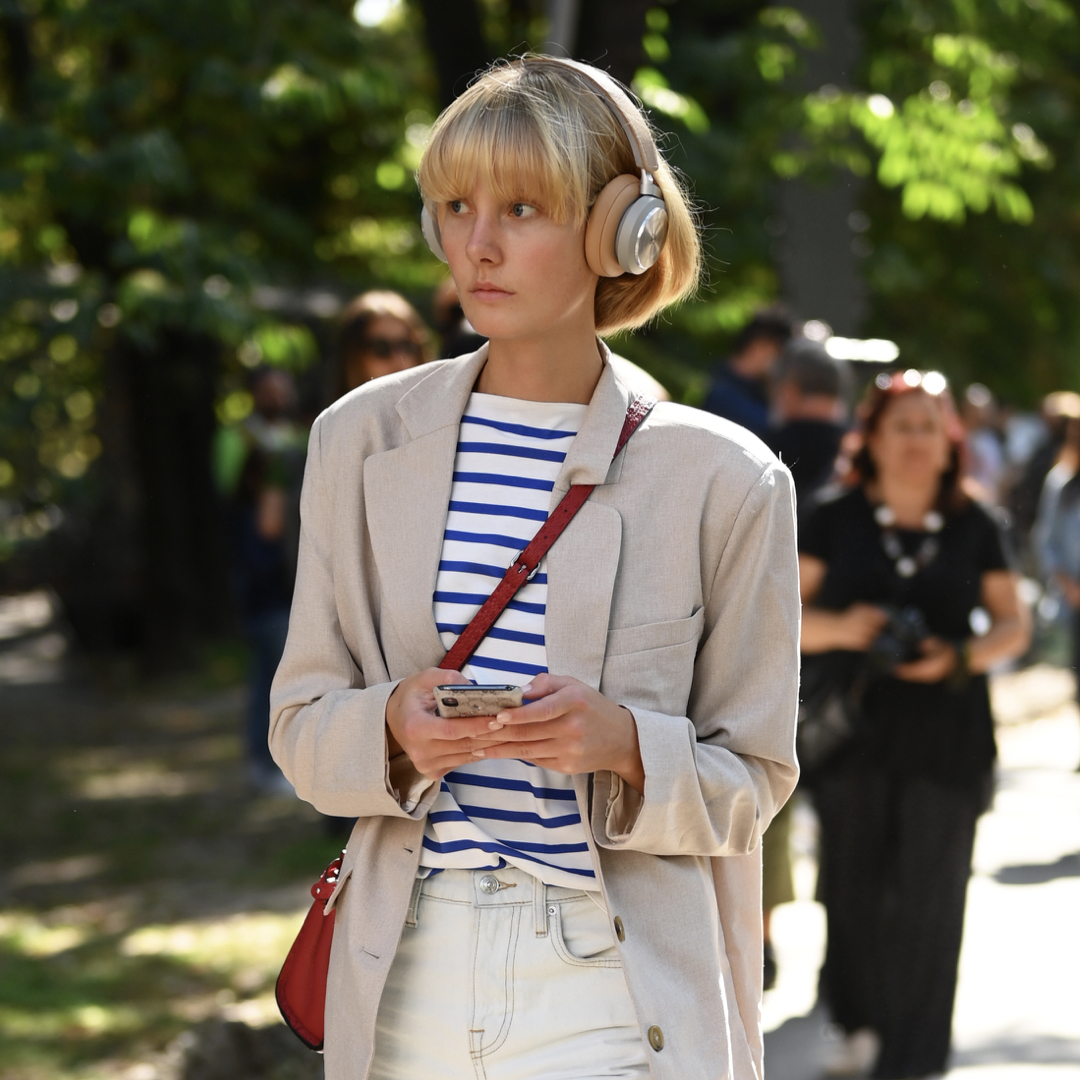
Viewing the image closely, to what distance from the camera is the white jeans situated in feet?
6.32

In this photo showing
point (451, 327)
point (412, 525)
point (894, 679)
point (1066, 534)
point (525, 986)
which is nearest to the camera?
point (525, 986)

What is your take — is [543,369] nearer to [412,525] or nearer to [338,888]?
[412,525]

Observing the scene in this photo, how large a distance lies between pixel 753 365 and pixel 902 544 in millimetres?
2227

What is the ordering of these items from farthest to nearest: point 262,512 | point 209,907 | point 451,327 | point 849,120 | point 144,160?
point 262,512 < point 849,120 < point 209,907 < point 144,160 < point 451,327

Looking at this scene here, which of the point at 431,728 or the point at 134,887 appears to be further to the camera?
the point at 134,887

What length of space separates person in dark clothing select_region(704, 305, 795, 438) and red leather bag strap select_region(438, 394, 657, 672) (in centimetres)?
483

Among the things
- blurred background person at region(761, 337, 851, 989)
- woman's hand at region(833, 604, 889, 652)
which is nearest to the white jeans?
woman's hand at region(833, 604, 889, 652)

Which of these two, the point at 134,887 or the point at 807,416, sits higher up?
the point at 807,416

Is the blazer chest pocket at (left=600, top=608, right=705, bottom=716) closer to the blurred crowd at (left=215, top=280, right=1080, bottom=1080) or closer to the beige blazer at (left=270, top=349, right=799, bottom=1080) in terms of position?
the beige blazer at (left=270, top=349, right=799, bottom=1080)

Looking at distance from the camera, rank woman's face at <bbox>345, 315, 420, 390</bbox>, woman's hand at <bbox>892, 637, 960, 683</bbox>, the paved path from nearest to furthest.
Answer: woman's hand at <bbox>892, 637, 960, 683</bbox>, woman's face at <bbox>345, 315, 420, 390</bbox>, the paved path

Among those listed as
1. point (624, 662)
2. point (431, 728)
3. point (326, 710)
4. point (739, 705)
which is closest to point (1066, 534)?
point (739, 705)

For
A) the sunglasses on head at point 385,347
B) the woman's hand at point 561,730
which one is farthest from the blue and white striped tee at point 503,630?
the sunglasses on head at point 385,347

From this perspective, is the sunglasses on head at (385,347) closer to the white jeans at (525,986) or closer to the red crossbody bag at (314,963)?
the red crossbody bag at (314,963)

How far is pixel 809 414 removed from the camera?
19.5 ft
